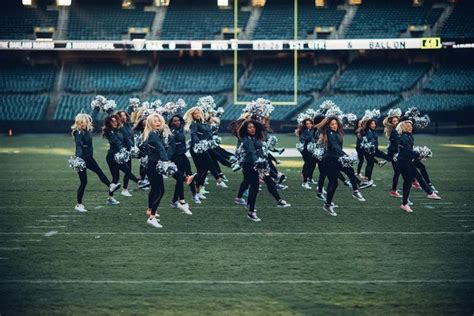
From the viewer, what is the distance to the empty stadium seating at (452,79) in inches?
1538

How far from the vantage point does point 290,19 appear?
140 feet

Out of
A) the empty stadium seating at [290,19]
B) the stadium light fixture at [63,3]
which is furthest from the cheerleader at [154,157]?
the stadium light fixture at [63,3]

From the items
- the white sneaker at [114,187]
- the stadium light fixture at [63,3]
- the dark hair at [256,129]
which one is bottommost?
the white sneaker at [114,187]

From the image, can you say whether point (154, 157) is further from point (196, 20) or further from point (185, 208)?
point (196, 20)

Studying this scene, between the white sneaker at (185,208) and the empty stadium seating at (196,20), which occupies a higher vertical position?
the empty stadium seating at (196,20)

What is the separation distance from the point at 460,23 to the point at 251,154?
31929mm

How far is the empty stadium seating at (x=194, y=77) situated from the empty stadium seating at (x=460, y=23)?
472 inches

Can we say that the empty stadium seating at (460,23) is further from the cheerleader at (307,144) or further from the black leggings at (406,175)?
the black leggings at (406,175)

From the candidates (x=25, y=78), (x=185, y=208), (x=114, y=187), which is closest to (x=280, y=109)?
(x=25, y=78)

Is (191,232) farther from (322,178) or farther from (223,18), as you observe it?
(223,18)

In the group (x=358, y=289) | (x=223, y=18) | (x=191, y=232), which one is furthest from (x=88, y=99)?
(x=358, y=289)

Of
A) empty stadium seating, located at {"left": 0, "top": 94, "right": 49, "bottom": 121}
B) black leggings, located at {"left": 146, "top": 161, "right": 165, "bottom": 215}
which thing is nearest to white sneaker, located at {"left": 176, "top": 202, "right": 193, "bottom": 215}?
black leggings, located at {"left": 146, "top": 161, "right": 165, "bottom": 215}

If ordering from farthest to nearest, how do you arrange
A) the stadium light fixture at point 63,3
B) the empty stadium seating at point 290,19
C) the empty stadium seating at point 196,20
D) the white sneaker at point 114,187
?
the stadium light fixture at point 63,3
the empty stadium seating at point 196,20
the empty stadium seating at point 290,19
the white sneaker at point 114,187

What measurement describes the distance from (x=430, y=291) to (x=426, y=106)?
31405 mm
